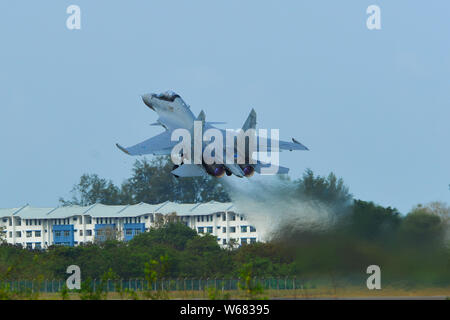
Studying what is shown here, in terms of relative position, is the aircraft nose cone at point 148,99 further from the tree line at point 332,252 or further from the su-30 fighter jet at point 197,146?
the tree line at point 332,252

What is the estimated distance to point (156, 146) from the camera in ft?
136

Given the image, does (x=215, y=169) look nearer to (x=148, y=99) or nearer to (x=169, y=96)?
(x=169, y=96)

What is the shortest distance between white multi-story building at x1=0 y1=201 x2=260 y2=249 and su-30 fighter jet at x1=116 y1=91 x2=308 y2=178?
3126 centimetres

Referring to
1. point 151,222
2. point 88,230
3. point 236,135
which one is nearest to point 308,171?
point 236,135

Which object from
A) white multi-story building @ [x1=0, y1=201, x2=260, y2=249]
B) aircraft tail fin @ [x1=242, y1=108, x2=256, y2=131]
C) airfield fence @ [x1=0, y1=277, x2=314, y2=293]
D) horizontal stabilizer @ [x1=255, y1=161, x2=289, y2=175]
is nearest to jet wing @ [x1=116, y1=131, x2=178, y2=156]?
aircraft tail fin @ [x1=242, y1=108, x2=256, y2=131]

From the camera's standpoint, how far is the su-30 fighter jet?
124 feet

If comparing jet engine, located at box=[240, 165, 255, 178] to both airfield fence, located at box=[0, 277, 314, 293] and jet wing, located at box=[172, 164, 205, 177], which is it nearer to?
jet wing, located at box=[172, 164, 205, 177]

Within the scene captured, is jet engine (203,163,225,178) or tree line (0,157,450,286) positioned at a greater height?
jet engine (203,163,225,178)

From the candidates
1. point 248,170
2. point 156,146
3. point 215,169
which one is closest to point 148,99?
point 156,146

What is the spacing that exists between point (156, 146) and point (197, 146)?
321cm

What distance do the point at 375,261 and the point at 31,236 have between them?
58.1m

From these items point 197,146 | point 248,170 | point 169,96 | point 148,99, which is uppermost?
point 148,99

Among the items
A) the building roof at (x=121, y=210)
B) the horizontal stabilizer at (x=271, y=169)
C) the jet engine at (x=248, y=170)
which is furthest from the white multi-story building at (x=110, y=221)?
the jet engine at (x=248, y=170)
